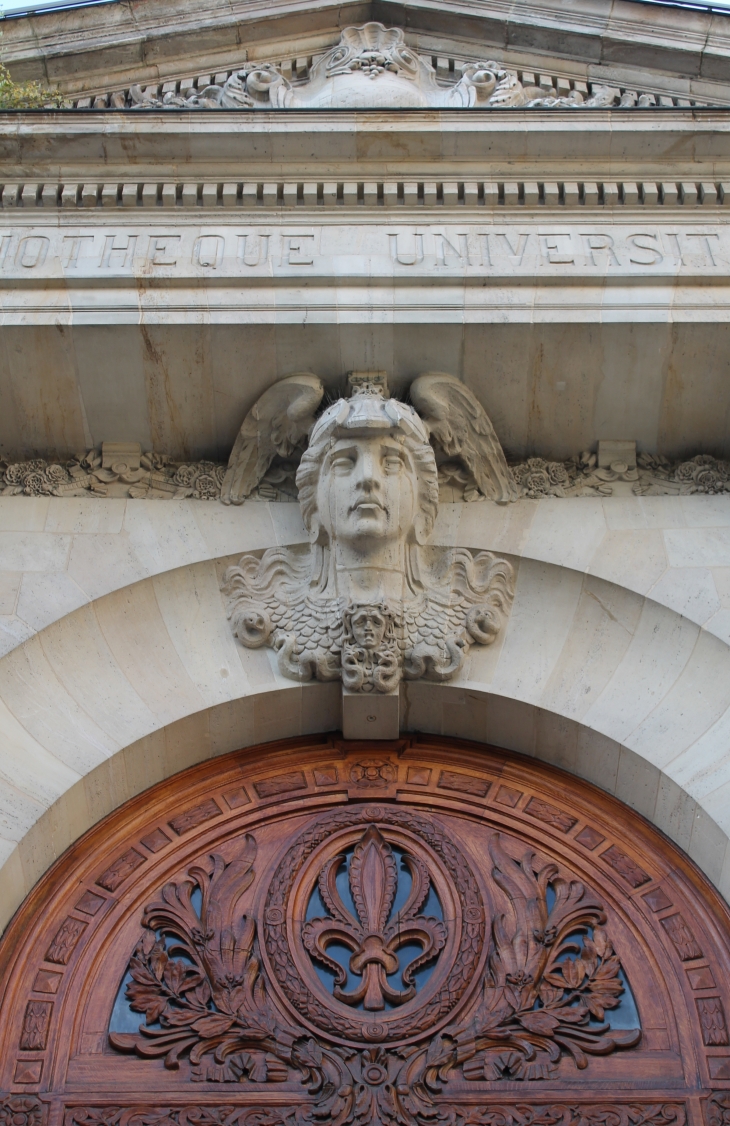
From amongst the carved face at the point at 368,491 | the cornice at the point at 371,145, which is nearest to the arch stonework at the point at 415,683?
the carved face at the point at 368,491

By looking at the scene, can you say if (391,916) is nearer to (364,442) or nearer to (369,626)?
(369,626)

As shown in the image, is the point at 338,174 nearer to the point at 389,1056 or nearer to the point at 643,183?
the point at 643,183

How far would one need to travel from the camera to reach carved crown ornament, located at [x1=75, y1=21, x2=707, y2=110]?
8875 mm

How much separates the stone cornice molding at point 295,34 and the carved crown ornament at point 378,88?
0.62ft

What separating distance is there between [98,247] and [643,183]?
3779 mm

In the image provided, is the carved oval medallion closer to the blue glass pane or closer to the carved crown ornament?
the blue glass pane

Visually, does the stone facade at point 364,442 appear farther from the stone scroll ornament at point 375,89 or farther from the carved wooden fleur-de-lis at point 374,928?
the stone scroll ornament at point 375,89

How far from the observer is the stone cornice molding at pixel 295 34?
29.2 feet

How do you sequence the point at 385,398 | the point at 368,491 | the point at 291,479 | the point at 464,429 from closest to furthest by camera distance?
the point at 368,491, the point at 385,398, the point at 464,429, the point at 291,479

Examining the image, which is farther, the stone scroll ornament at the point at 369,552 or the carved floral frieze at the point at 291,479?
the carved floral frieze at the point at 291,479

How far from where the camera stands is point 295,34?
9.46m

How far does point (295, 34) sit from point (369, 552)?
5.12m

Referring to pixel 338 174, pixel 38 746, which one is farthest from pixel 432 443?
pixel 38 746

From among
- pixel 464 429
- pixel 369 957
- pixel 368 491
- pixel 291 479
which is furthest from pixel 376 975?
pixel 464 429
